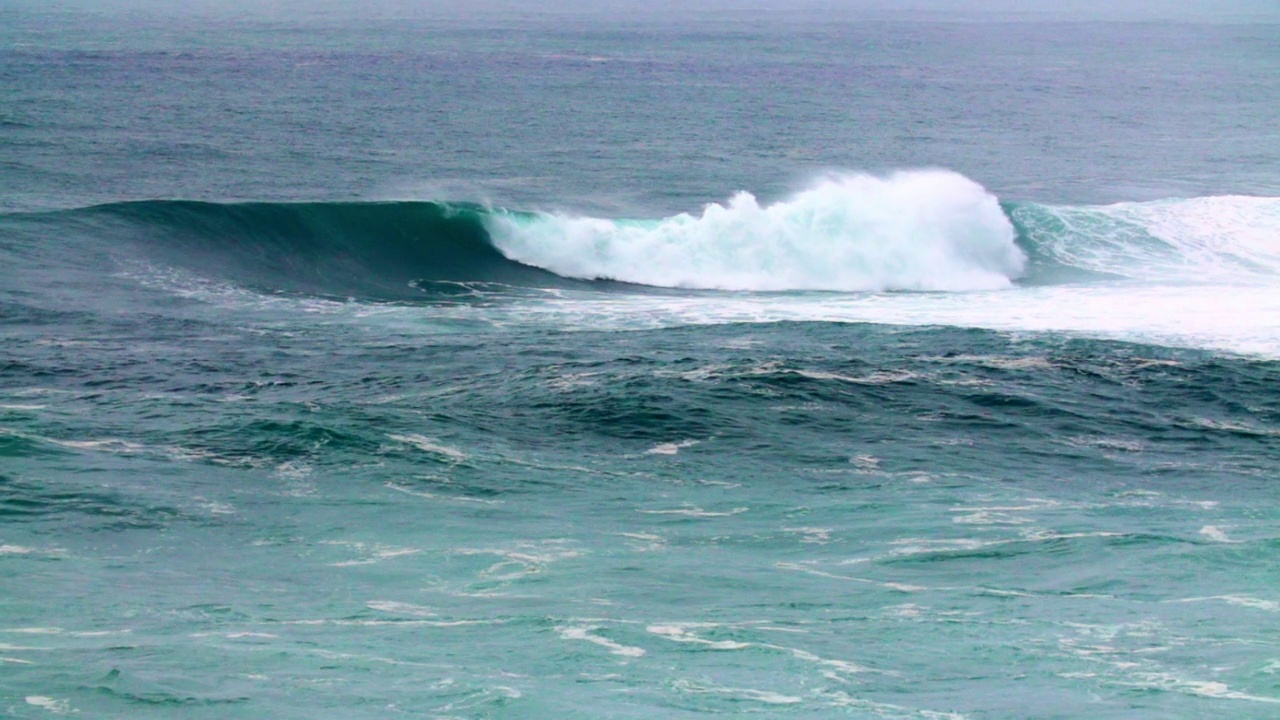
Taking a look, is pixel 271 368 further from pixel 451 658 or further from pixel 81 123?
pixel 81 123

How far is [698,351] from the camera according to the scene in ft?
72.5

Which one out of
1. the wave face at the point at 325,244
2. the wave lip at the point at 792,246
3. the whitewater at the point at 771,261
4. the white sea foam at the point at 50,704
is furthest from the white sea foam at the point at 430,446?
the wave lip at the point at 792,246

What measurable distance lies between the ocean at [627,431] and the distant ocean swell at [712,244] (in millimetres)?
134

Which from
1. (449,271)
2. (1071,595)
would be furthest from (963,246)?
(1071,595)

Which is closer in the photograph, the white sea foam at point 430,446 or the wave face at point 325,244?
the white sea foam at point 430,446

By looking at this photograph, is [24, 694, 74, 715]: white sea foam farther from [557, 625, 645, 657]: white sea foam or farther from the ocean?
[557, 625, 645, 657]: white sea foam

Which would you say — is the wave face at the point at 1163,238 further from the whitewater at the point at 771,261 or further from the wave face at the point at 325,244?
the wave face at the point at 325,244

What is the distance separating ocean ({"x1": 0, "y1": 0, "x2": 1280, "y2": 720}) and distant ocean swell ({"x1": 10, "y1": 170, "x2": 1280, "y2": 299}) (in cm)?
13

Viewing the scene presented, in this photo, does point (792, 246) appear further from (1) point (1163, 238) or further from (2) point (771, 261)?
(1) point (1163, 238)

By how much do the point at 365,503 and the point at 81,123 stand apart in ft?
124

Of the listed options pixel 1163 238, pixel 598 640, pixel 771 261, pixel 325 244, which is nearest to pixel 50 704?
pixel 598 640

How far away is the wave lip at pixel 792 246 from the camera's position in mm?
31250

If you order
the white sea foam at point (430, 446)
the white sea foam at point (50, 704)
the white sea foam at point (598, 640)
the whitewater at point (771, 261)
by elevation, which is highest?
the whitewater at point (771, 261)

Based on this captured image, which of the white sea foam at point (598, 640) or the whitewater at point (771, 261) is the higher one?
the whitewater at point (771, 261)
